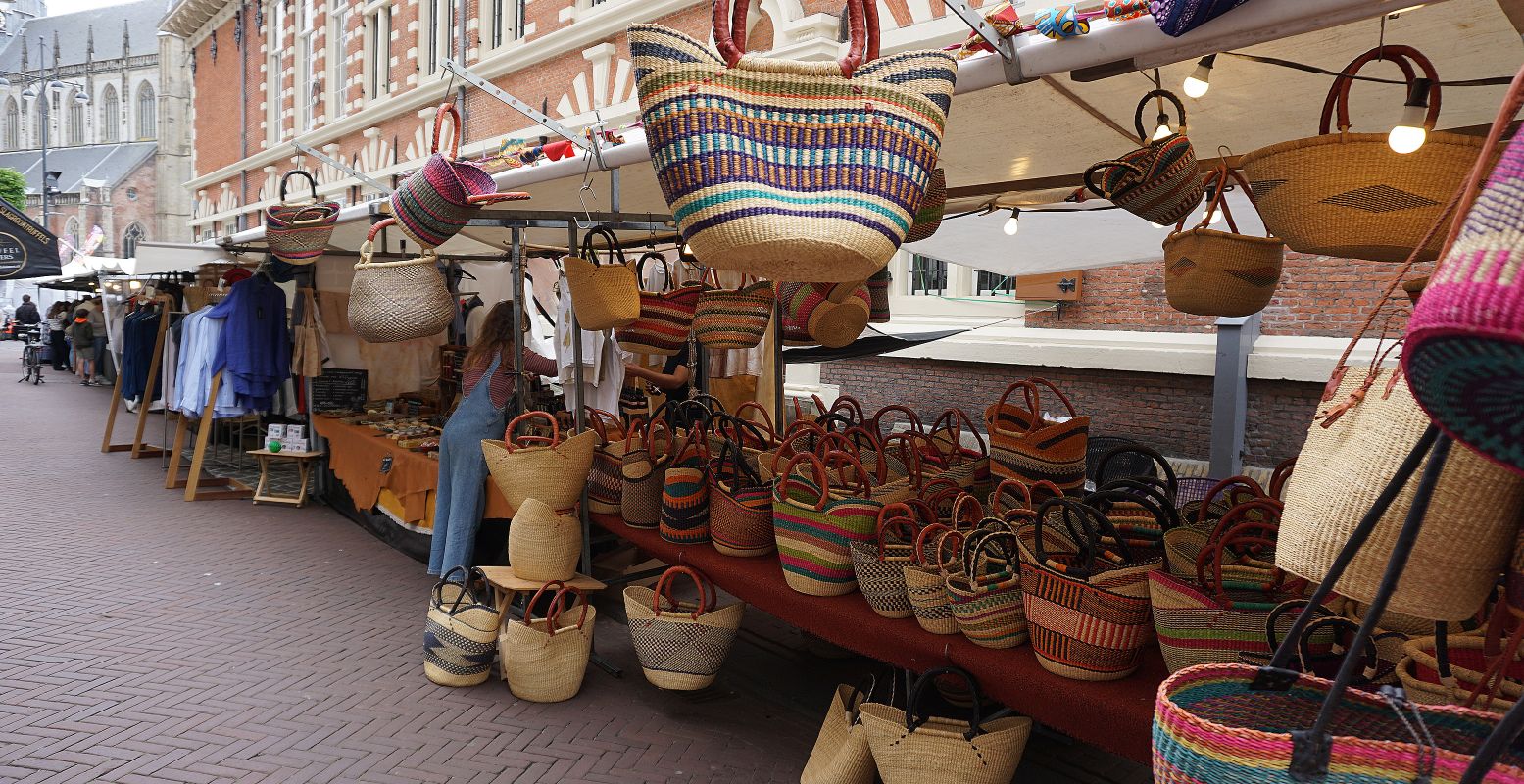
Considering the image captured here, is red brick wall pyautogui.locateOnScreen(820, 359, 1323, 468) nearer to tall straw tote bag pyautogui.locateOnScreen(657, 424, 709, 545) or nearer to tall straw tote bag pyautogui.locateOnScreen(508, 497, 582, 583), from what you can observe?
tall straw tote bag pyautogui.locateOnScreen(657, 424, 709, 545)

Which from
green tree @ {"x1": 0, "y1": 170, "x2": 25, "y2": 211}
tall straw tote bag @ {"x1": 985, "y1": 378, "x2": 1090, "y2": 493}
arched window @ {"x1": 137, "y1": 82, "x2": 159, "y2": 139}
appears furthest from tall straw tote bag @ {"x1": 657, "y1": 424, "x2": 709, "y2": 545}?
arched window @ {"x1": 137, "y1": 82, "x2": 159, "y2": 139}

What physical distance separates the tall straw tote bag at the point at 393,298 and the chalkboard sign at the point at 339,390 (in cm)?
435

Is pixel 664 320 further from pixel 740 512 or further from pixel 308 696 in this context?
pixel 308 696

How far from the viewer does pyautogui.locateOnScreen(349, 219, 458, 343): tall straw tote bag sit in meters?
4.14

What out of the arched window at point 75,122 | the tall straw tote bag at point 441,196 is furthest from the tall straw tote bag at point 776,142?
the arched window at point 75,122

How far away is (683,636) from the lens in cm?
369

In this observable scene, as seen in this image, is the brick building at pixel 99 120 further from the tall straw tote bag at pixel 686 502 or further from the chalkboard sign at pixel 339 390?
the tall straw tote bag at pixel 686 502

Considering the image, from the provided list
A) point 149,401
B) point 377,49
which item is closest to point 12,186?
point 377,49

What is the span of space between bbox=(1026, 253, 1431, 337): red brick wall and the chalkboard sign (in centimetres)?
636

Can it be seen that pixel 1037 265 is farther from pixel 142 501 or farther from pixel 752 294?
pixel 142 501

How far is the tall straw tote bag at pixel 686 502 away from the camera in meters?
3.88

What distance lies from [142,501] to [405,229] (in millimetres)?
6065

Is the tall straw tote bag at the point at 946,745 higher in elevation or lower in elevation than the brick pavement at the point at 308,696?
higher

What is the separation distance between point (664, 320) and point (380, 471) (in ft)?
11.4
